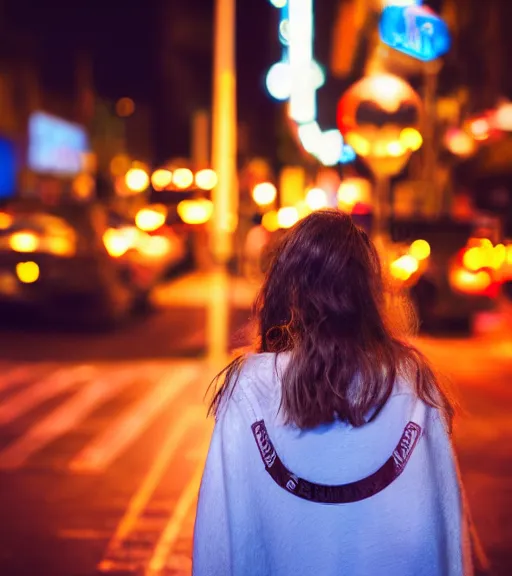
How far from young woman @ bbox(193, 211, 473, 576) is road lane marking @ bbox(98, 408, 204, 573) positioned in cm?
328

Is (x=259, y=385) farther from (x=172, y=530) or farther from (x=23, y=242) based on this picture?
(x=23, y=242)

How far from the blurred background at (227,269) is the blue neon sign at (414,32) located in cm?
2

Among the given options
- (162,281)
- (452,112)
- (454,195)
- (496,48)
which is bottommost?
(162,281)

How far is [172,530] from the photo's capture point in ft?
20.3

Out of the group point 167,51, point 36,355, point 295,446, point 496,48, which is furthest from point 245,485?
point 167,51

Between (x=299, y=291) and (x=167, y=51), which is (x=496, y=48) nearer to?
(x=299, y=291)

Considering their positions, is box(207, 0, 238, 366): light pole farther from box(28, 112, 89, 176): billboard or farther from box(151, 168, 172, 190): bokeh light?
box(28, 112, 89, 176): billboard

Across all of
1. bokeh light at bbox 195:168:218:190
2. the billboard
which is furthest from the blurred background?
the billboard

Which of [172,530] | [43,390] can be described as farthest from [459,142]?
[172,530]

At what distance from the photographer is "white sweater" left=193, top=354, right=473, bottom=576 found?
240 cm

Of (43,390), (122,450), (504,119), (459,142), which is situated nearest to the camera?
(122,450)

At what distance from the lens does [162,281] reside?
26.2 meters

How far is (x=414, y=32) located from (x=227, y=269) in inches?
701

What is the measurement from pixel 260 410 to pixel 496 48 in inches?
899
